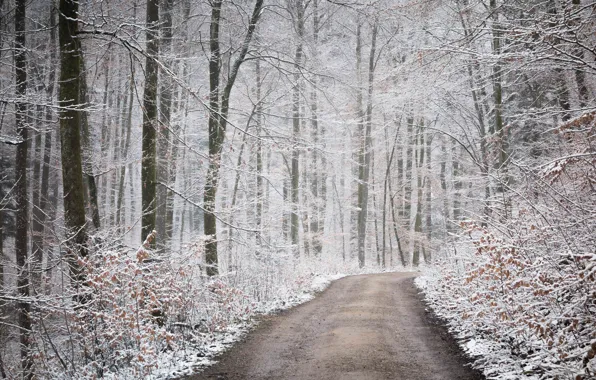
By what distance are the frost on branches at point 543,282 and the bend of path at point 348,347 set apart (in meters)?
0.62

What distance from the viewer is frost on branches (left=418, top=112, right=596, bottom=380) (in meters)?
4.32

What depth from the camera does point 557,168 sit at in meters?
5.11

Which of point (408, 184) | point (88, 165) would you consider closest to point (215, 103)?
point (88, 165)

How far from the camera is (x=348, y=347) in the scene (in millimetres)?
6855

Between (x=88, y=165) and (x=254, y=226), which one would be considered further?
(x=88, y=165)

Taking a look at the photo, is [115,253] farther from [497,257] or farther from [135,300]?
[497,257]

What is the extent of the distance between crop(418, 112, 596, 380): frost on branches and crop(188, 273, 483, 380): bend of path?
615mm

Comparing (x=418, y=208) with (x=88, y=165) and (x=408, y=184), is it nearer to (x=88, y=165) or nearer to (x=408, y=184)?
(x=408, y=184)

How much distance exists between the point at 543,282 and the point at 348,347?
3.18 m

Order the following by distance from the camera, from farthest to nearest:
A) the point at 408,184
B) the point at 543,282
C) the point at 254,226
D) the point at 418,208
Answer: the point at 408,184
the point at 418,208
the point at 254,226
the point at 543,282

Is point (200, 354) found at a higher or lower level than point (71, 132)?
lower

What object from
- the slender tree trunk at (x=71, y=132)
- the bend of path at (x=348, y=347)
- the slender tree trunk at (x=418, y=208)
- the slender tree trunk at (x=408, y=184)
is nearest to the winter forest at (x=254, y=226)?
the slender tree trunk at (x=71, y=132)

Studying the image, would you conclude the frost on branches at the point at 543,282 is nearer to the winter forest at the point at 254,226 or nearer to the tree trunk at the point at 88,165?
the winter forest at the point at 254,226

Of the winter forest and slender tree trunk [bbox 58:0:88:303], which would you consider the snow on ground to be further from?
slender tree trunk [bbox 58:0:88:303]
